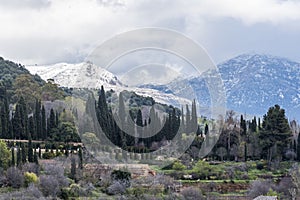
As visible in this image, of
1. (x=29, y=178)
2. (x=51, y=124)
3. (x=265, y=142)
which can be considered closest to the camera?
(x=29, y=178)

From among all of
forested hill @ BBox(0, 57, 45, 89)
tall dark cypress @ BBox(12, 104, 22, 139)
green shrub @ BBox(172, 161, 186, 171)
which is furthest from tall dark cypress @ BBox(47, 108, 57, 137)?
forested hill @ BBox(0, 57, 45, 89)

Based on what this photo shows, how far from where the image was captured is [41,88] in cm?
5916

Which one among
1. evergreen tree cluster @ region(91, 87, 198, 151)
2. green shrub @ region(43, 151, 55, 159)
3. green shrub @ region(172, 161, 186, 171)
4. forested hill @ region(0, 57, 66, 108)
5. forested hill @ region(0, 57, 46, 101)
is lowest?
green shrub @ region(172, 161, 186, 171)

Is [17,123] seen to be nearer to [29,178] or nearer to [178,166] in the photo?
[178,166]

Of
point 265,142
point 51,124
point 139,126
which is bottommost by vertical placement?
point 265,142

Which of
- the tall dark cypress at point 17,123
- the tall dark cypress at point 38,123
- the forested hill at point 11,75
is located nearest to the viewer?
the tall dark cypress at point 17,123

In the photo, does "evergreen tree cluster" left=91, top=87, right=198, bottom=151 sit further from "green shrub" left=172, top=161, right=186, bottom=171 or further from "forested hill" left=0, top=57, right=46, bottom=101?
"forested hill" left=0, top=57, right=46, bottom=101

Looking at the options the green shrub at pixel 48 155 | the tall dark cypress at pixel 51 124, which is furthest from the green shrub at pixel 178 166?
the tall dark cypress at pixel 51 124

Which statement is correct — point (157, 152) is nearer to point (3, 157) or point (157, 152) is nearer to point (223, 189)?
Result: point (223, 189)

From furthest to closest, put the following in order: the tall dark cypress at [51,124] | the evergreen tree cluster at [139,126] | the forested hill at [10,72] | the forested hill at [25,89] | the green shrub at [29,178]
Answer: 1. the forested hill at [10,72]
2. the forested hill at [25,89]
3. the evergreen tree cluster at [139,126]
4. the tall dark cypress at [51,124]
5. the green shrub at [29,178]

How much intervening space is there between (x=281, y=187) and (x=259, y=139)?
9.24 metres

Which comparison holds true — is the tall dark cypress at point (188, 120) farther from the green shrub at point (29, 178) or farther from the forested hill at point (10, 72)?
the green shrub at point (29, 178)

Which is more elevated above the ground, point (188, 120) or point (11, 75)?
point (11, 75)

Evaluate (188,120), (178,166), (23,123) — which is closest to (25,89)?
(23,123)
